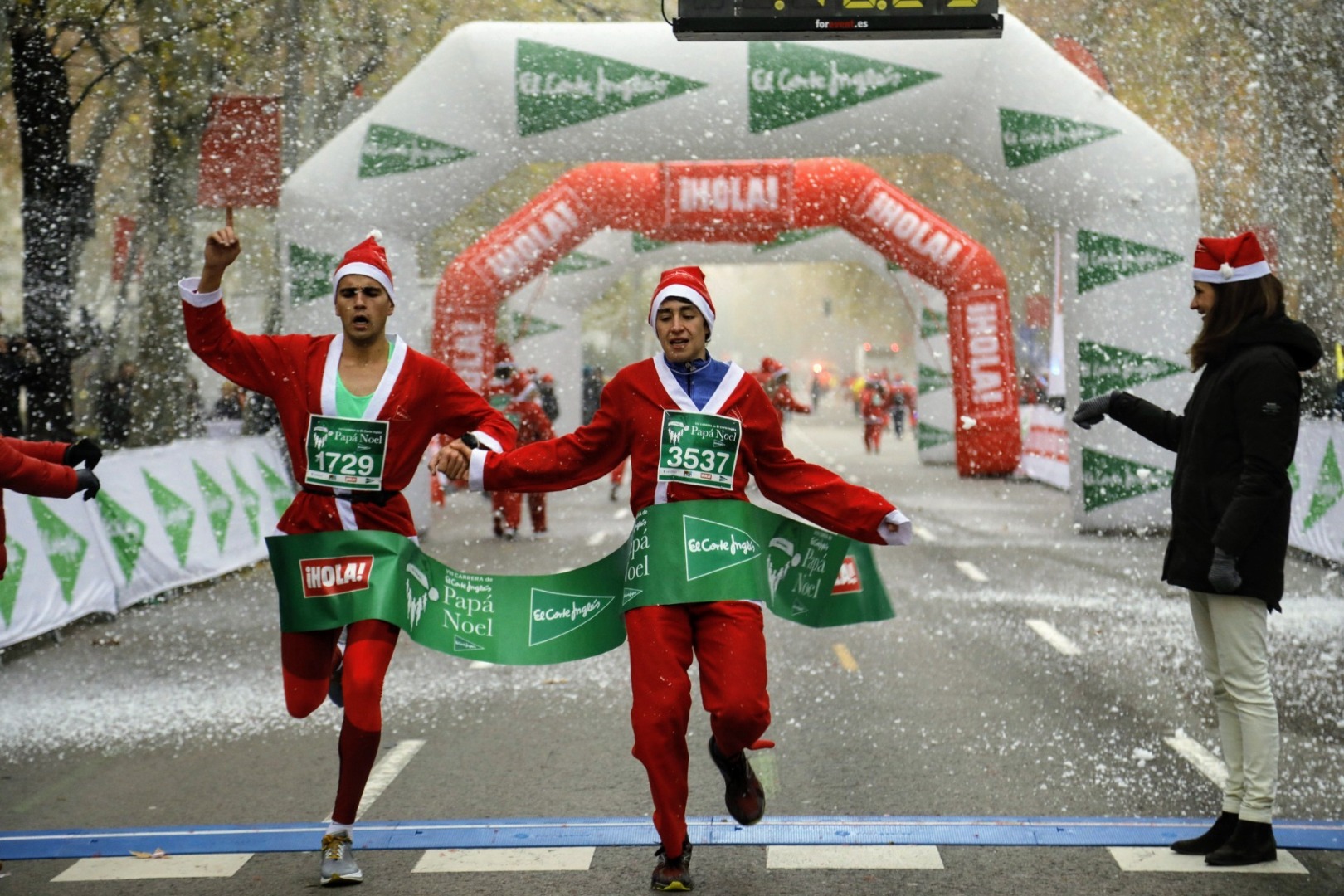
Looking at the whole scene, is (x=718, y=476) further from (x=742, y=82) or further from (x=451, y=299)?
(x=451, y=299)

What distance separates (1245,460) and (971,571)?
29.4 ft

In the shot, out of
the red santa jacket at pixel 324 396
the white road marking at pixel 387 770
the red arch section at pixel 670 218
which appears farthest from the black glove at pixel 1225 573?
the red arch section at pixel 670 218

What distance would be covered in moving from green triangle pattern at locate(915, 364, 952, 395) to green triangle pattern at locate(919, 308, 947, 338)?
779mm

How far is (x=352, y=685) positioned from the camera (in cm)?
529

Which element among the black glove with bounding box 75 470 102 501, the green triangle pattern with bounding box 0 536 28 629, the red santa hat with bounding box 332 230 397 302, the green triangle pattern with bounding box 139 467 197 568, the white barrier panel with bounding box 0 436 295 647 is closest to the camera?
the red santa hat with bounding box 332 230 397 302

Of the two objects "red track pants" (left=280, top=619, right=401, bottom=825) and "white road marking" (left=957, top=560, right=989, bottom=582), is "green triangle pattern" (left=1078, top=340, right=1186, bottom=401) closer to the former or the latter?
"white road marking" (left=957, top=560, right=989, bottom=582)

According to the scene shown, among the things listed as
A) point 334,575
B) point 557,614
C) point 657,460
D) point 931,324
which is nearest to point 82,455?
point 334,575

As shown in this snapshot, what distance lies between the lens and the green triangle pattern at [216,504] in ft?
45.8

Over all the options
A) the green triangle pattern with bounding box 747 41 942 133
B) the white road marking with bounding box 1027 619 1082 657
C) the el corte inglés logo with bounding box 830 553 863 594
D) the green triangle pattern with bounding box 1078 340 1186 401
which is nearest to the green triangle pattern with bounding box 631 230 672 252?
the green triangle pattern with bounding box 1078 340 1186 401

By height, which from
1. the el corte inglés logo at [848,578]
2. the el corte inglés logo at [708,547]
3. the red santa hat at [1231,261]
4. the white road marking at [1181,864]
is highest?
the red santa hat at [1231,261]

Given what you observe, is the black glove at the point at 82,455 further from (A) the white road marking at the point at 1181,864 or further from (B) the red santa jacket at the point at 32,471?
(A) the white road marking at the point at 1181,864

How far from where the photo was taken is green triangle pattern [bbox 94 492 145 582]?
39.4ft

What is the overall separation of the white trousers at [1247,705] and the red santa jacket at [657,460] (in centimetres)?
117

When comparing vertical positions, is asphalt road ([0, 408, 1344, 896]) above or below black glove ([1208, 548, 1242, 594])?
below
